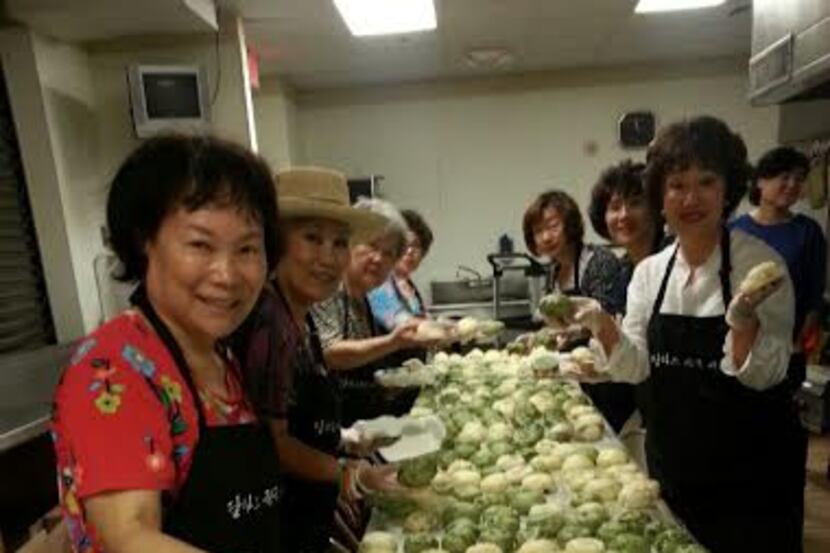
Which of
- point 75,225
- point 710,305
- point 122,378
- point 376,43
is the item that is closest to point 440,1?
point 376,43

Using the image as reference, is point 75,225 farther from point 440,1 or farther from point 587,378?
point 587,378

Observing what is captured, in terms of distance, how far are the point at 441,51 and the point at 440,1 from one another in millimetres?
1314

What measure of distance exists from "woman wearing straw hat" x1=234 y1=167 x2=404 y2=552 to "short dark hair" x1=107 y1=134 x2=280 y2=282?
44 cm

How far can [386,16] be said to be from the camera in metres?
4.34

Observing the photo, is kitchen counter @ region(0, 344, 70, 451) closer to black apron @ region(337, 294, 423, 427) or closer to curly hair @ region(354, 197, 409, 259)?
black apron @ region(337, 294, 423, 427)

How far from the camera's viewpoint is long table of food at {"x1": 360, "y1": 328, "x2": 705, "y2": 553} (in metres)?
1.35

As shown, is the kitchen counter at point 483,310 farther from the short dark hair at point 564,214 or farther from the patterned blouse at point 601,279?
the patterned blouse at point 601,279

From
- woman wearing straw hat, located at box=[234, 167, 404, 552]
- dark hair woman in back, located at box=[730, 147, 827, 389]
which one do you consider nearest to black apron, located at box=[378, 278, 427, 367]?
woman wearing straw hat, located at box=[234, 167, 404, 552]

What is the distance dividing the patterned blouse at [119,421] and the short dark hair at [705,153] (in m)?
1.34

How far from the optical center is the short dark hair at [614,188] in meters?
2.73

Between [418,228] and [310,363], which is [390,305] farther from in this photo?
[310,363]

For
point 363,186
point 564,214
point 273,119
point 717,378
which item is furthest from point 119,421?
→ point 363,186

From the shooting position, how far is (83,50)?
390 cm

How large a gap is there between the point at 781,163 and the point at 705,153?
1.84 meters
